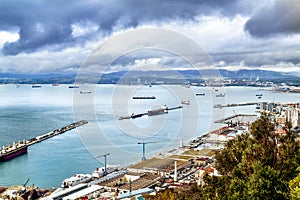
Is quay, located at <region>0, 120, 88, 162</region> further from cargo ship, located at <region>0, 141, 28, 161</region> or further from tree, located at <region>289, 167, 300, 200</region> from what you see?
tree, located at <region>289, 167, 300, 200</region>

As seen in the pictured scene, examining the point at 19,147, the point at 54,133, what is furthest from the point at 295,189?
the point at 54,133

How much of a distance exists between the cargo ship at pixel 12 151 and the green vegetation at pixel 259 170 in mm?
6247

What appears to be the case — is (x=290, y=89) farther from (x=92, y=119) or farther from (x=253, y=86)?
(x=92, y=119)

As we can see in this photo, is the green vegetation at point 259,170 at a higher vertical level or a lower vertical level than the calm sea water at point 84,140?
higher

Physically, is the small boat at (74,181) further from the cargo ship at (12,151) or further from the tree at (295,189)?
the tree at (295,189)

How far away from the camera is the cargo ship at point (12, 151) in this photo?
8.16 meters

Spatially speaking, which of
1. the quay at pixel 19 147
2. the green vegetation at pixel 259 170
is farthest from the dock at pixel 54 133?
the green vegetation at pixel 259 170

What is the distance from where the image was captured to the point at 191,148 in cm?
915

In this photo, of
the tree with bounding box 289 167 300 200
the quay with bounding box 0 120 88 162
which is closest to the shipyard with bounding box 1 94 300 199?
the quay with bounding box 0 120 88 162

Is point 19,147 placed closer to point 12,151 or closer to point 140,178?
point 12,151

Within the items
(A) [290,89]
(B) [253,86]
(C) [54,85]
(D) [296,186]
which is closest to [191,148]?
(D) [296,186]

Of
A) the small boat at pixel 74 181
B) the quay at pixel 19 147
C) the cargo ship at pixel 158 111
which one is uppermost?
the cargo ship at pixel 158 111

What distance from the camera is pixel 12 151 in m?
8.41

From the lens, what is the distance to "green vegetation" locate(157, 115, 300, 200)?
7.15ft
